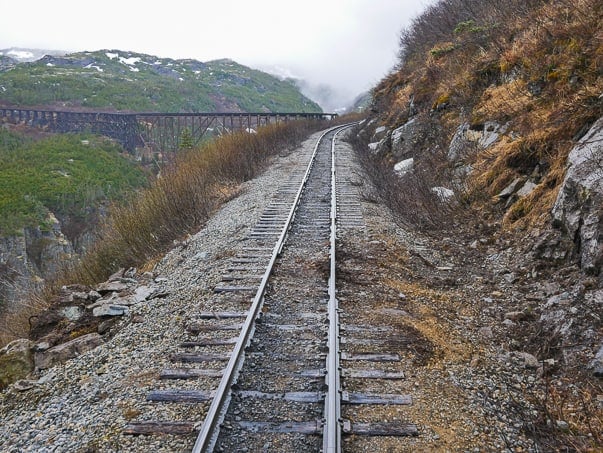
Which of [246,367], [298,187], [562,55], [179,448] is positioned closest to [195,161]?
[298,187]

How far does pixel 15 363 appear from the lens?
199 inches

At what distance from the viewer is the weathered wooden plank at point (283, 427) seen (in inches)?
128

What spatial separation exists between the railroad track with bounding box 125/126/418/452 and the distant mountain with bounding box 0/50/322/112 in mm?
102735

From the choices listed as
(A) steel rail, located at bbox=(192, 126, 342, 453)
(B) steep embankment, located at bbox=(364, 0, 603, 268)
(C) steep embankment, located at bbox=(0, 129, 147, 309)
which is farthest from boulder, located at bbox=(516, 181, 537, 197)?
(C) steep embankment, located at bbox=(0, 129, 147, 309)

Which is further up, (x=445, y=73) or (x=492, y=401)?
(x=445, y=73)

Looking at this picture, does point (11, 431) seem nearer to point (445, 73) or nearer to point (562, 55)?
point (562, 55)

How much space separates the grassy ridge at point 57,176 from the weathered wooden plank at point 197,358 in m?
35.1

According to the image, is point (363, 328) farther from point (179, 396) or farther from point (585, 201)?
point (585, 201)

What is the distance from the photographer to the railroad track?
3234 millimetres

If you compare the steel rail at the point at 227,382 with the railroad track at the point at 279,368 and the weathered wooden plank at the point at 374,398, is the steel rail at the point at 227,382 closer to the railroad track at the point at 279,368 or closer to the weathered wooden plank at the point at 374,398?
the railroad track at the point at 279,368

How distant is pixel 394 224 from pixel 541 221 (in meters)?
3.07

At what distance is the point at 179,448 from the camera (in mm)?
3070

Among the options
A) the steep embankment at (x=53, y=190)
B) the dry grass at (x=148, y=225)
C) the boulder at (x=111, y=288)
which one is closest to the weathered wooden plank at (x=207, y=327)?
the boulder at (x=111, y=288)

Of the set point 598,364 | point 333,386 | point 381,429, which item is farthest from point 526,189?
point 381,429
